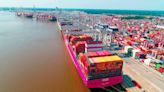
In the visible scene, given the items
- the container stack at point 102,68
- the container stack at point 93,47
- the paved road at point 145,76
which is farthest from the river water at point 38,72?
the paved road at point 145,76

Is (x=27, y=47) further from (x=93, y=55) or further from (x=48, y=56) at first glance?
(x=93, y=55)

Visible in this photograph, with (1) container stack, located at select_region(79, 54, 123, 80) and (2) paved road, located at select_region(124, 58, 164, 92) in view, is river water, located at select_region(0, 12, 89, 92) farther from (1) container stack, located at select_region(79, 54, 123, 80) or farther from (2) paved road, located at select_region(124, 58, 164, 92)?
(2) paved road, located at select_region(124, 58, 164, 92)

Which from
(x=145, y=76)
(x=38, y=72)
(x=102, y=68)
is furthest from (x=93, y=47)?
(x=38, y=72)

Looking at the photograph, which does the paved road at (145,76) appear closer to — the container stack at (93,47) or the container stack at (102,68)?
the container stack at (102,68)

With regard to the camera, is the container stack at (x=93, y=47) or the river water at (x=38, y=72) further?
the container stack at (x=93, y=47)

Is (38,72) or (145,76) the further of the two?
(38,72)

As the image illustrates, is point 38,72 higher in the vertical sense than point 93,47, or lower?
lower

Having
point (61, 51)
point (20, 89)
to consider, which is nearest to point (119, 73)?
point (20, 89)

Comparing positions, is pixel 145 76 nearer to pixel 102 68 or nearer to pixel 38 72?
pixel 102 68

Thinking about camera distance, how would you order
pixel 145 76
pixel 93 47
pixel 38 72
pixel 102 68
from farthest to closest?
pixel 93 47 → pixel 38 72 → pixel 145 76 → pixel 102 68

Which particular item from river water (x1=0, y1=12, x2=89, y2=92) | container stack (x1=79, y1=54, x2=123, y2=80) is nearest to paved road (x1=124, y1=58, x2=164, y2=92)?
container stack (x1=79, y1=54, x2=123, y2=80)
